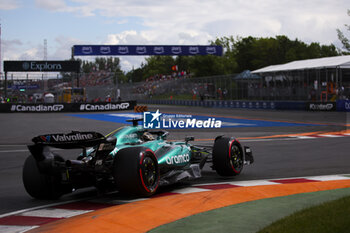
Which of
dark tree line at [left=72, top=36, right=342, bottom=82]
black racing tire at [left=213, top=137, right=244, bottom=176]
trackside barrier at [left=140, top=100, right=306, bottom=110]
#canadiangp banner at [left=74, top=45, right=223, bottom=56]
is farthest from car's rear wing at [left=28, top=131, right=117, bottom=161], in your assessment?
dark tree line at [left=72, top=36, right=342, bottom=82]

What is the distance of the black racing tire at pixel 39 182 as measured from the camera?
7215 millimetres

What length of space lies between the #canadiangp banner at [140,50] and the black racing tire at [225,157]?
4605cm

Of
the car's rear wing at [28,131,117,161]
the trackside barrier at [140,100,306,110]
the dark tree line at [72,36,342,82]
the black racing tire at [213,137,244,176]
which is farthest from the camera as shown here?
the dark tree line at [72,36,342,82]

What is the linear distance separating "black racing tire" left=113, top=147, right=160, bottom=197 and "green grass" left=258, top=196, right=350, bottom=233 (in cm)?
244

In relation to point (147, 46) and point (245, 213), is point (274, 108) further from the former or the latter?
point (245, 213)

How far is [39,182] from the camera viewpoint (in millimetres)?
7234

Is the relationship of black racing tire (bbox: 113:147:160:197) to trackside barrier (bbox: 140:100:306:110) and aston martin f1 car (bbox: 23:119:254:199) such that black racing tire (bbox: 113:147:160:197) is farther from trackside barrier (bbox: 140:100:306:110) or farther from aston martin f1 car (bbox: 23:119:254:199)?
trackside barrier (bbox: 140:100:306:110)

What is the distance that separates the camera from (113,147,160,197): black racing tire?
692cm

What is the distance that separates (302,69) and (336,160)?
33377 mm

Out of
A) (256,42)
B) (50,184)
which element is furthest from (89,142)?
(256,42)

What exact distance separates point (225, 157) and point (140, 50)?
155 ft

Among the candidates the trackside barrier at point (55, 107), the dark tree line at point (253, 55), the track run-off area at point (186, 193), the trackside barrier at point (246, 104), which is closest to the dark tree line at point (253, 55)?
the dark tree line at point (253, 55)

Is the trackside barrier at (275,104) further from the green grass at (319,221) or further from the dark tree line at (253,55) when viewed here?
the dark tree line at (253,55)

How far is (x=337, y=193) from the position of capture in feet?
23.9
